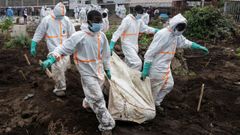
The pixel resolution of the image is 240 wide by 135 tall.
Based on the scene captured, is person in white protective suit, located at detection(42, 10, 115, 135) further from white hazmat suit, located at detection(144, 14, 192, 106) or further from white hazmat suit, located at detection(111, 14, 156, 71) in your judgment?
white hazmat suit, located at detection(111, 14, 156, 71)

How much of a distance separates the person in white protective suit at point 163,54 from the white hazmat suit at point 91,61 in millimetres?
945

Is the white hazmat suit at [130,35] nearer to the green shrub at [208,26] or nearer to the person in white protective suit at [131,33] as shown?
the person in white protective suit at [131,33]

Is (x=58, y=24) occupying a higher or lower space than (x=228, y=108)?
higher

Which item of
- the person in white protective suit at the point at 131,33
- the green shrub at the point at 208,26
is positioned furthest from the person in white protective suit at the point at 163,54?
the green shrub at the point at 208,26

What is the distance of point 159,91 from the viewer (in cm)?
530

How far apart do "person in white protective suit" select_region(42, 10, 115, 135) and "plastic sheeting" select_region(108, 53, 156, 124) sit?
27 cm

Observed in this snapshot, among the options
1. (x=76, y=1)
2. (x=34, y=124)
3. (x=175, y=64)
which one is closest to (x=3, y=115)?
(x=34, y=124)

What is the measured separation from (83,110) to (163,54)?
160 centimetres

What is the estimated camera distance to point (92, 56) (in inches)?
171

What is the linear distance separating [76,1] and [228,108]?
28240 mm

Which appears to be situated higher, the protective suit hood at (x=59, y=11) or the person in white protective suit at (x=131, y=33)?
the protective suit hood at (x=59, y=11)

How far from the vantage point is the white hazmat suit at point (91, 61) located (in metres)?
4.22

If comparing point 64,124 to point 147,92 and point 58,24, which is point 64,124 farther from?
point 58,24

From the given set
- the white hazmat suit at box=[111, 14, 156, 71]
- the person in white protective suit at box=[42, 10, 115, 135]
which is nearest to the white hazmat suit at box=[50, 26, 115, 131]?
the person in white protective suit at box=[42, 10, 115, 135]
